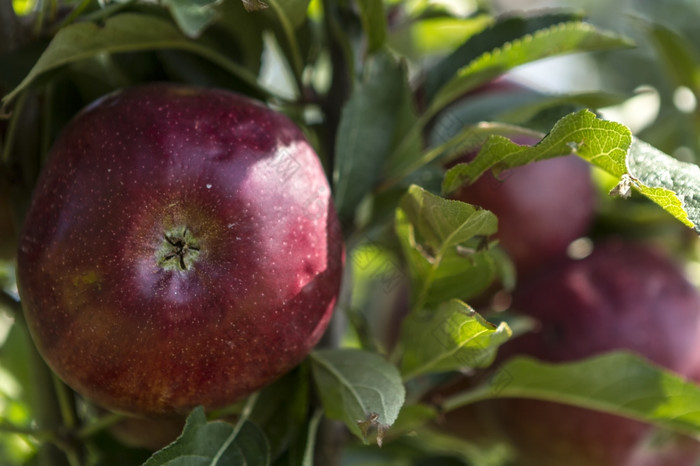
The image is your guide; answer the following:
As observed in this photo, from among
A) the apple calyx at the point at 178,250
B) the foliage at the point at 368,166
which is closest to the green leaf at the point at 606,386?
the foliage at the point at 368,166

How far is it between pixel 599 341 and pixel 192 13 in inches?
28.8

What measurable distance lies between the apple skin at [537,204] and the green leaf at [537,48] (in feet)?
0.79

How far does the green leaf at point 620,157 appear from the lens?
61cm

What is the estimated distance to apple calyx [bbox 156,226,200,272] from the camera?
0.60 m

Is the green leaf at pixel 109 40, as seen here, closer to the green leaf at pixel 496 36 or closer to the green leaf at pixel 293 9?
the green leaf at pixel 293 9

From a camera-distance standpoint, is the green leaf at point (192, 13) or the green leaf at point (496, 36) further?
the green leaf at point (496, 36)

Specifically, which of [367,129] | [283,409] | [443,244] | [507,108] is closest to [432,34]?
[507,108]

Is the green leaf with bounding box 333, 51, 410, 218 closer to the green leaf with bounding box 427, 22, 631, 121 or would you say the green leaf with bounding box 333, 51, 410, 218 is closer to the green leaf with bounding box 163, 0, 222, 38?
the green leaf with bounding box 427, 22, 631, 121

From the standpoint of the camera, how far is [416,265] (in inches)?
31.6

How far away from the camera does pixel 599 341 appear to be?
110 cm

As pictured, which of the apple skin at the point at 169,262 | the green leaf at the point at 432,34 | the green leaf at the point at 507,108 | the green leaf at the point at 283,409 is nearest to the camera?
the apple skin at the point at 169,262

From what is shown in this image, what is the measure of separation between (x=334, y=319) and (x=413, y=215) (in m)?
0.15

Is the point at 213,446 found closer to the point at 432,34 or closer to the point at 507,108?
the point at 507,108

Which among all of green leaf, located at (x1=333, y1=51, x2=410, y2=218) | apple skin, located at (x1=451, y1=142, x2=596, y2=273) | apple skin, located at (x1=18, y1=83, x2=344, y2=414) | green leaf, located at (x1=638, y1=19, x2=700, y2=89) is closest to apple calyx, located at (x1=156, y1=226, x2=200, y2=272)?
apple skin, located at (x1=18, y1=83, x2=344, y2=414)
